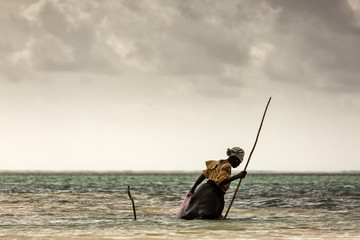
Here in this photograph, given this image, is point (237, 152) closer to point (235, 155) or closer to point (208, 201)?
point (235, 155)

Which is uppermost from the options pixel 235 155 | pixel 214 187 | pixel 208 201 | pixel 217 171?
pixel 235 155

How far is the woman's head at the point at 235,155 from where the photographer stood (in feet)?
40.8

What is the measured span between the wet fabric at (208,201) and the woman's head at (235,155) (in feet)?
2.15

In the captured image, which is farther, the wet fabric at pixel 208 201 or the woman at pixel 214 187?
the wet fabric at pixel 208 201

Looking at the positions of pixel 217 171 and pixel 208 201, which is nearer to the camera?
pixel 217 171

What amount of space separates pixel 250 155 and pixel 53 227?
4.54 m

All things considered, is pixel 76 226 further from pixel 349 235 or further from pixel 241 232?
pixel 349 235

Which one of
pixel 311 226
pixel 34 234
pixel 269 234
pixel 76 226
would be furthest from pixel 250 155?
pixel 34 234

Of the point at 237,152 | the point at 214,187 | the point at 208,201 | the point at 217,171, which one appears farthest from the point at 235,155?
the point at 208,201

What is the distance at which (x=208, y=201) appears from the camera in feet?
41.5

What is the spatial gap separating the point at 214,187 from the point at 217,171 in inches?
14.3

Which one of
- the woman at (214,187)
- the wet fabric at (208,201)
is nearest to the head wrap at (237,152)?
the woman at (214,187)

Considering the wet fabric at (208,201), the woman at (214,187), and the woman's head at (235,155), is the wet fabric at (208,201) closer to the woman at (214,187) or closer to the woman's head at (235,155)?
the woman at (214,187)

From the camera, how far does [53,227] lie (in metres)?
12.0
